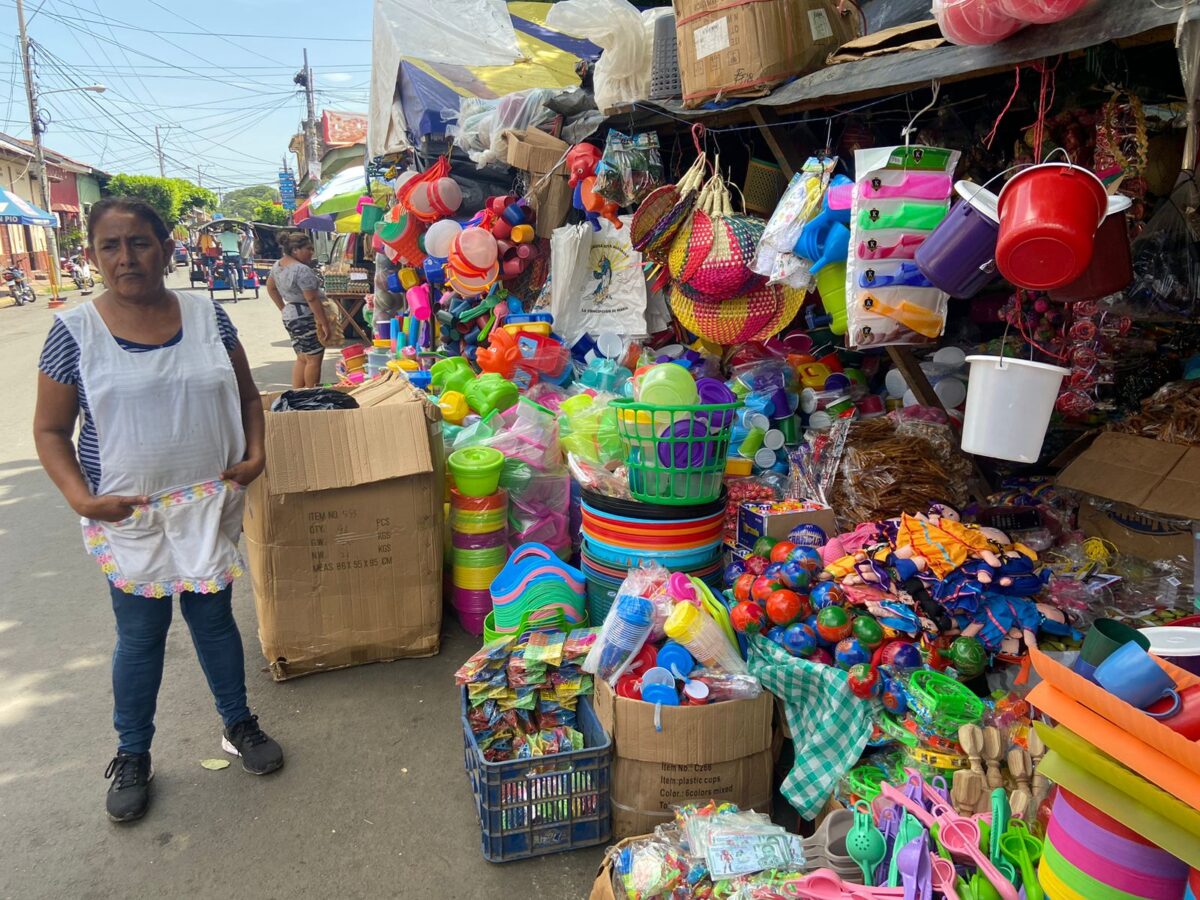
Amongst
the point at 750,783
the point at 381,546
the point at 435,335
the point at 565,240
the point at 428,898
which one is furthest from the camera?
the point at 435,335

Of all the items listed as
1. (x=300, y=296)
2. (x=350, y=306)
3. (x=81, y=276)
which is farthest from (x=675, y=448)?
(x=81, y=276)

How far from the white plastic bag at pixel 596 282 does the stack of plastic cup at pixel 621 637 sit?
2.68 m

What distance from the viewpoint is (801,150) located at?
3.58m

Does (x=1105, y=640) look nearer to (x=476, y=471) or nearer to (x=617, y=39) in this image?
(x=476, y=471)

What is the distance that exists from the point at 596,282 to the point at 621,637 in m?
3.11

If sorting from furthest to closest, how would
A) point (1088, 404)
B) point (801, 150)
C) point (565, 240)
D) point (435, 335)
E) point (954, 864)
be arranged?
point (435, 335) < point (565, 240) < point (801, 150) < point (1088, 404) < point (954, 864)

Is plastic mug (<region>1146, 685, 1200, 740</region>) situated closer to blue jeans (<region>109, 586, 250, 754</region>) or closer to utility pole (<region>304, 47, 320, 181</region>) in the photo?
blue jeans (<region>109, 586, 250, 754</region>)

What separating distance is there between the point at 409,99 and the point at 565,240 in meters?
3.44

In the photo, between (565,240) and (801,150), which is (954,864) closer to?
(801,150)

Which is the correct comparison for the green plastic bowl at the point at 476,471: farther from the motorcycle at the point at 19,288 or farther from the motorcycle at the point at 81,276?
the motorcycle at the point at 81,276

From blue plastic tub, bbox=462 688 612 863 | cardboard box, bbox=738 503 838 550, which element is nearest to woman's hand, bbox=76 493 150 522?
blue plastic tub, bbox=462 688 612 863

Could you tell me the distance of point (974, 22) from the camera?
1986 mm

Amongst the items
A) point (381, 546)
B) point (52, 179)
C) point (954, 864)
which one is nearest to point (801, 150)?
point (381, 546)

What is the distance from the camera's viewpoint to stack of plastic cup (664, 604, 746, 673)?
7.51 feet
